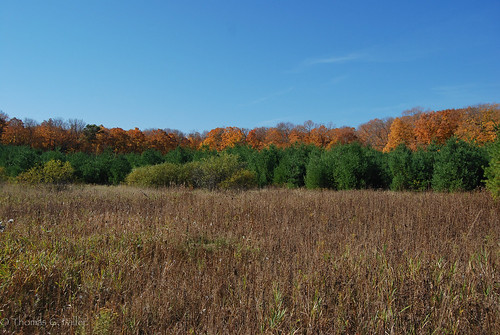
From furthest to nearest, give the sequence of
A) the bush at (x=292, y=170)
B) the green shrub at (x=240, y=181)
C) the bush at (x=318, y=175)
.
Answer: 1. the bush at (x=292, y=170)
2. the bush at (x=318, y=175)
3. the green shrub at (x=240, y=181)

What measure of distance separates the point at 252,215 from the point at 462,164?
10.2 m

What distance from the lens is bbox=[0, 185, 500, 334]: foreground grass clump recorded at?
2805mm

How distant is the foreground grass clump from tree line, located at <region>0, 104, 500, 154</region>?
2961 centimetres

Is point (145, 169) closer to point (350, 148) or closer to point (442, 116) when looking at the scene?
point (350, 148)

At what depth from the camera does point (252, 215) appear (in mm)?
7668

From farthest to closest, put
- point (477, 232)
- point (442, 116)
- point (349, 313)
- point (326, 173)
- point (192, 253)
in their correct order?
point (442, 116) → point (326, 173) → point (477, 232) → point (192, 253) → point (349, 313)

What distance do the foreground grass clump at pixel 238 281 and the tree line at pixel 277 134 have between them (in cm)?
2961

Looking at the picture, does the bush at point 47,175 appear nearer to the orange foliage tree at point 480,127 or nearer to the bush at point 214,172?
the bush at point 214,172

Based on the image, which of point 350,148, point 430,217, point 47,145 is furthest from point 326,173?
point 47,145

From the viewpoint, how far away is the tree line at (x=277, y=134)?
39.8 m

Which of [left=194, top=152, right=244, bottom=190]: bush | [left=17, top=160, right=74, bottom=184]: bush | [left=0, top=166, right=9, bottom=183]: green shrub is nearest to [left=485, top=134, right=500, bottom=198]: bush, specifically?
[left=194, top=152, right=244, bottom=190]: bush

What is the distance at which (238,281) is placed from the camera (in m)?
3.69

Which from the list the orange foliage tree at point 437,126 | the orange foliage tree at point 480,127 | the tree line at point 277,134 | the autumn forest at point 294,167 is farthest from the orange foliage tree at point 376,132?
the autumn forest at point 294,167

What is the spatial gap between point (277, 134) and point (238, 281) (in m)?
54.6
